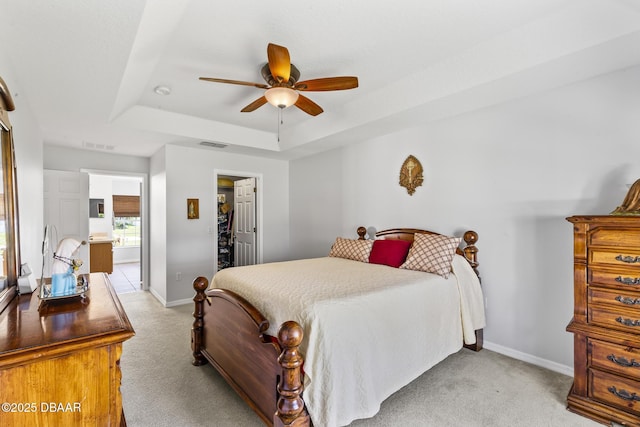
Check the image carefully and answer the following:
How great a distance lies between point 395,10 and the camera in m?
2.01

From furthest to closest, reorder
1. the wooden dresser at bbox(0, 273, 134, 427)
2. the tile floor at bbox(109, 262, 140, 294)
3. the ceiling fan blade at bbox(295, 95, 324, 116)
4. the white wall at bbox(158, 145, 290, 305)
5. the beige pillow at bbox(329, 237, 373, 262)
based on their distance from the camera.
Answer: the tile floor at bbox(109, 262, 140, 294), the white wall at bbox(158, 145, 290, 305), the beige pillow at bbox(329, 237, 373, 262), the ceiling fan blade at bbox(295, 95, 324, 116), the wooden dresser at bbox(0, 273, 134, 427)

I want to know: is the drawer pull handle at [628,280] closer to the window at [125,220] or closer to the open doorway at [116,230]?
the open doorway at [116,230]

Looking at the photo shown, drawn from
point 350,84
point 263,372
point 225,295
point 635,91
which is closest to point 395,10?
point 350,84

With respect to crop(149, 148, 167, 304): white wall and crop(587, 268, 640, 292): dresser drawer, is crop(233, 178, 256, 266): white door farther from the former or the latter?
crop(587, 268, 640, 292): dresser drawer

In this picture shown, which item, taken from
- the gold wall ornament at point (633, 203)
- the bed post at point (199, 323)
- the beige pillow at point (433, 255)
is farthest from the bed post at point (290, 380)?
the gold wall ornament at point (633, 203)

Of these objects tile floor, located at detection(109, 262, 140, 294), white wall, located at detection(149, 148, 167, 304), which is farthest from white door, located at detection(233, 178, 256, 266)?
tile floor, located at detection(109, 262, 140, 294)

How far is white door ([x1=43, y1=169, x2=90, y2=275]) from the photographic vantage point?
444 centimetres

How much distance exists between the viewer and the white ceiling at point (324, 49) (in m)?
1.80

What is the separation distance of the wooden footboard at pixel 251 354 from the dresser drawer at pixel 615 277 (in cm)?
199

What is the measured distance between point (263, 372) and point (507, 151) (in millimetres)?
2837

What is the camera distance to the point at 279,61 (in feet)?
6.86

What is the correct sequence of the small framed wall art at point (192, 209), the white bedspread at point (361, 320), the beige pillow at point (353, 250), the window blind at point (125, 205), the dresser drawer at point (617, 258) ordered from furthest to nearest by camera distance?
the window blind at point (125, 205) → the small framed wall art at point (192, 209) → the beige pillow at point (353, 250) → the dresser drawer at point (617, 258) → the white bedspread at point (361, 320)

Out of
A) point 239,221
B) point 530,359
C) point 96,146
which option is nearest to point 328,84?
point 530,359

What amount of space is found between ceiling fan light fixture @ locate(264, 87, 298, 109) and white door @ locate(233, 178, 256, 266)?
3.14 meters
